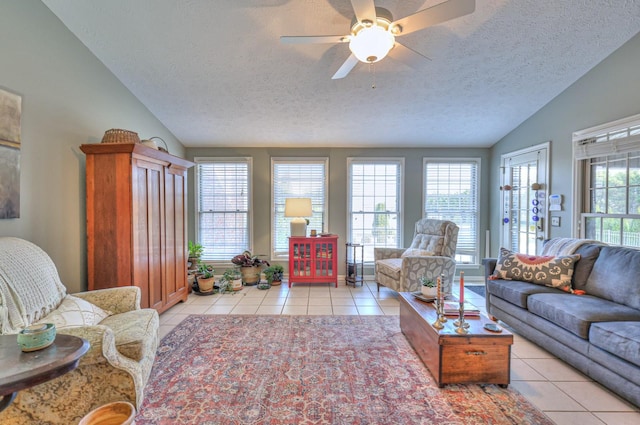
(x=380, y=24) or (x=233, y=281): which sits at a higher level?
(x=380, y=24)

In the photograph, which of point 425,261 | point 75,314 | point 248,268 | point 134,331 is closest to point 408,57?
point 425,261

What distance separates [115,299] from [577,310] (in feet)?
11.5

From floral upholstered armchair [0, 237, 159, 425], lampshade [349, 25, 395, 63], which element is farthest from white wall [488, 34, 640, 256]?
floral upholstered armchair [0, 237, 159, 425]

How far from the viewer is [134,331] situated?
188cm

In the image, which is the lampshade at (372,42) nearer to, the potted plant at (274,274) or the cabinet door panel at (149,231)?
the cabinet door panel at (149,231)

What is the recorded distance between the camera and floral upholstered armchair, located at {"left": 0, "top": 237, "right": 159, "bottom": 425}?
1.54 meters

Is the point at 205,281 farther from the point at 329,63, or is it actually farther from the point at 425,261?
the point at 329,63

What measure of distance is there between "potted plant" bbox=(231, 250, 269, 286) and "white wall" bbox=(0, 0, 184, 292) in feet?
6.79

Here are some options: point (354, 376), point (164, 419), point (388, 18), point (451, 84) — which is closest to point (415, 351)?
point (354, 376)

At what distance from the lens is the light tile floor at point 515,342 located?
1771 mm

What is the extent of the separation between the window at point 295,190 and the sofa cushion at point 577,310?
312cm

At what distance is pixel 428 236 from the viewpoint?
13.8 feet

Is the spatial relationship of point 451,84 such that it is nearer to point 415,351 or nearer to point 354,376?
point 415,351

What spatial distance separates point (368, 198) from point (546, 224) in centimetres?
243
